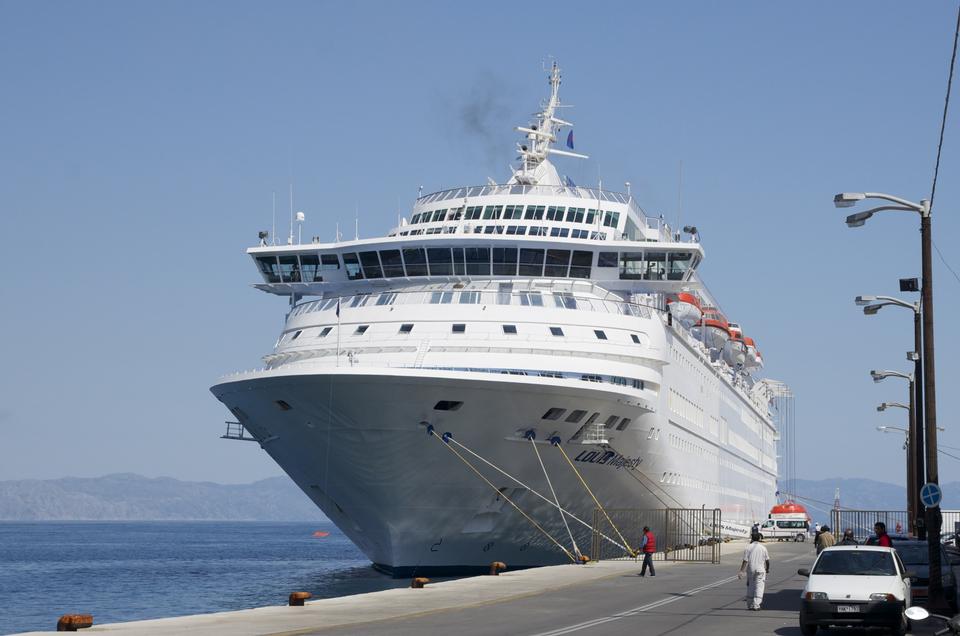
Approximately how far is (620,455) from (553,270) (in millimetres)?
5858

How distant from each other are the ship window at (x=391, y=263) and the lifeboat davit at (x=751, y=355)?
4270 centimetres

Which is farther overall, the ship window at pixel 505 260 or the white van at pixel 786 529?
the white van at pixel 786 529

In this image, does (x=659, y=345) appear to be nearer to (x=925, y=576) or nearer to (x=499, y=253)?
(x=499, y=253)

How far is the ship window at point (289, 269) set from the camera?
39.7 meters

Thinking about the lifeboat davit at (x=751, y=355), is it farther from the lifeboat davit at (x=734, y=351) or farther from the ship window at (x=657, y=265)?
the ship window at (x=657, y=265)

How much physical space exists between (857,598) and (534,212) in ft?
76.3

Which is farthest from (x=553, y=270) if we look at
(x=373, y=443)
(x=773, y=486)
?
(x=773, y=486)

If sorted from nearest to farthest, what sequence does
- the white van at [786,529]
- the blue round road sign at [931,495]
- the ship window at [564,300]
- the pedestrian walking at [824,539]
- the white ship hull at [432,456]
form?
the blue round road sign at [931,495]
the pedestrian walking at [824,539]
the white ship hull at [432,456]
the ship window at [564,300]
the white van at [786,529]

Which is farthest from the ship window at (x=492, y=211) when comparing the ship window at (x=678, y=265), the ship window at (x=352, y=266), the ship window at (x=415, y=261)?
the ship window at (x=678, y=265)

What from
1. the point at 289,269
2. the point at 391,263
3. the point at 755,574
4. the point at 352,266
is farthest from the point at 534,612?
the point at 289,269

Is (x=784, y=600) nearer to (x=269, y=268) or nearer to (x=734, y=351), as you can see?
(x=269, y=268)

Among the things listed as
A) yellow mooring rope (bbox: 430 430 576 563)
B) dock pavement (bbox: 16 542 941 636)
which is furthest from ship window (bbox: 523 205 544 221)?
dock pavement (bbox: 16 542 941 636)

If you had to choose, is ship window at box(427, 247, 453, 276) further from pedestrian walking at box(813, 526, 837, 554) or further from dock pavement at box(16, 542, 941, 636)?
pedestrian walking at box(813, 526, 837, 554)

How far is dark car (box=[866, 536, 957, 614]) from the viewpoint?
2286 cm
